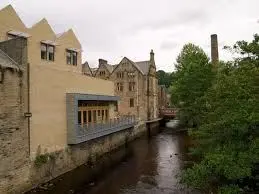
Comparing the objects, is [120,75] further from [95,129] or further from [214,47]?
[95,129]

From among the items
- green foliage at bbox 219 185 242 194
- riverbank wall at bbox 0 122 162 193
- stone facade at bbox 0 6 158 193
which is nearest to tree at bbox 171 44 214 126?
riverbank wall at bbox 0 122 162 193

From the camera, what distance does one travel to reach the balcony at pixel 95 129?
76.9ft

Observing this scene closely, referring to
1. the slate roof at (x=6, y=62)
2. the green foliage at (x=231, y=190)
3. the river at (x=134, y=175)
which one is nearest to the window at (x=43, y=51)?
the slate roof at (x=6, y=62)

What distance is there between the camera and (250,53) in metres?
12.3

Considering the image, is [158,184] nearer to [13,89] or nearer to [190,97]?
[13,89]

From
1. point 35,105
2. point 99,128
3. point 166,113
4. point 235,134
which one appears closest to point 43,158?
point 35,105

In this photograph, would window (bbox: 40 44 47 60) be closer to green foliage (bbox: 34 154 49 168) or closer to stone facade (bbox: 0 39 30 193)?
stone facade (bbox: 0 39 30 193)

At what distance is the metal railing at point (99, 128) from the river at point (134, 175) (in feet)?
7.74

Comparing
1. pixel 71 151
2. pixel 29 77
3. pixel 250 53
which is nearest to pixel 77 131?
pixel 71 151

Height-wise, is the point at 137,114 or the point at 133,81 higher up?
the point at 133,81

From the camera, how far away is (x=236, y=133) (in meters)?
11.2

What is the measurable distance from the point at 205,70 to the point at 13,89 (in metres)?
27.5

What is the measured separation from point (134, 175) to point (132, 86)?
31801 mm

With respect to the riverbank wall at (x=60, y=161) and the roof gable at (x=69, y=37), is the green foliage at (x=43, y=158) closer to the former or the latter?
the riverbank wall at (x=60, y=161)
